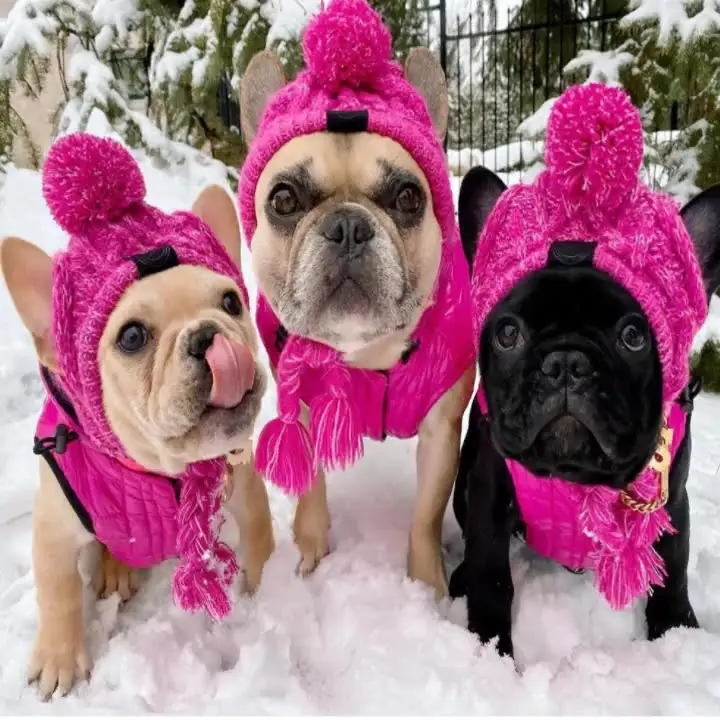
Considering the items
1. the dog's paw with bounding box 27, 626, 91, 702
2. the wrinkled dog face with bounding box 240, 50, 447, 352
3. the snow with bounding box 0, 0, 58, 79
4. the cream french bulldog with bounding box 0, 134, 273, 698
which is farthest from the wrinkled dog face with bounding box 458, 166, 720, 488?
the snow with bounding box 0, 0, 58, 79

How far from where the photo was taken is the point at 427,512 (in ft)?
5.90

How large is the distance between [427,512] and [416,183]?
0.78 m

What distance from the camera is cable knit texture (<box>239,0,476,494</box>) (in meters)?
1.48

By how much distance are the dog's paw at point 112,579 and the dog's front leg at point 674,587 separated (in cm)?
116

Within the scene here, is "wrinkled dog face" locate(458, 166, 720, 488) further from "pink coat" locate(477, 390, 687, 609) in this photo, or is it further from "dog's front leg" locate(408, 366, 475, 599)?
"dog's front leg" locate(408, 366, 475, 599)

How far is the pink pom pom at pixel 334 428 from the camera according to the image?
1.62 meters

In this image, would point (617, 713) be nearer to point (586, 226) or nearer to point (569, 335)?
point (569, 335)

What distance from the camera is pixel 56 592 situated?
1517 millimetres

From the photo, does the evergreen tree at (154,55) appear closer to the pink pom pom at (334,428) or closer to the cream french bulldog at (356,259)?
the cream french bulldog at (356,259)

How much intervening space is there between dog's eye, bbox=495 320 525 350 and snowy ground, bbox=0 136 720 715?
66 centimetres

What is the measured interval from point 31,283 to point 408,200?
74 centimetres

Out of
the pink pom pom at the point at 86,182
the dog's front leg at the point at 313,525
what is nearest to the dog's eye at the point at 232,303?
the pink pom pom at the point at 86,182

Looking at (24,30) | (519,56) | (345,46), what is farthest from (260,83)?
(519,56)

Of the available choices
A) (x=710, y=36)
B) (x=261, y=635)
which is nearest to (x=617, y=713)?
(x=261, y=635)
